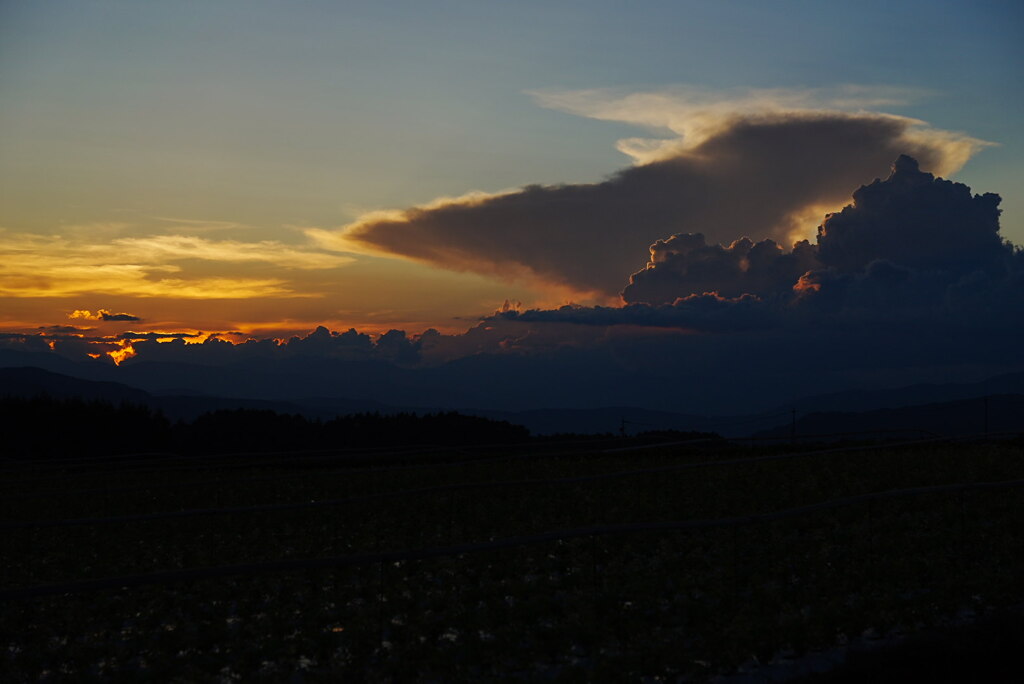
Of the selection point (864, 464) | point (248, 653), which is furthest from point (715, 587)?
point (864, 464)

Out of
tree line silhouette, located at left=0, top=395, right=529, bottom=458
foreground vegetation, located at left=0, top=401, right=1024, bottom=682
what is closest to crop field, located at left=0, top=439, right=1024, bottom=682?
foreground vegetation, located at left=0, top=401, right=1024, bottom=682

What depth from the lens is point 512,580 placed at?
66.0ft

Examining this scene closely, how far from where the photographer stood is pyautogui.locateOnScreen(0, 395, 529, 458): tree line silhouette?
75.0 meters

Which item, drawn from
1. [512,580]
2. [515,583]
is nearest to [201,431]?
[512,580]

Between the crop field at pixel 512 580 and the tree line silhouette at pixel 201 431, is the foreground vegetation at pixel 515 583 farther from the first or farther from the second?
the tree line silhouette at pixel 201 431

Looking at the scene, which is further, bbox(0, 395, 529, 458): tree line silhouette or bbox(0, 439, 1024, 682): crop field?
bbox(0, 395, 529, 458): tree line silhouette

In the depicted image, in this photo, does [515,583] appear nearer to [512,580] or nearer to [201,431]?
[512,580]

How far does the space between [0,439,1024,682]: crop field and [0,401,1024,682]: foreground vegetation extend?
6 centimetres

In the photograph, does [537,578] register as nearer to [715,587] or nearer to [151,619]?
[715,587]

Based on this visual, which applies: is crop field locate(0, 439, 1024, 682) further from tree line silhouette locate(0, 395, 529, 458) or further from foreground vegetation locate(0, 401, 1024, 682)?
tree line silhouette locate(0, 395, 529, 458)

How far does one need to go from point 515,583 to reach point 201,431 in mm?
72788

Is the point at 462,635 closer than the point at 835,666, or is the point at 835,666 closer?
the point at 835,666

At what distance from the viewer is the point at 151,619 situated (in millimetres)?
18000

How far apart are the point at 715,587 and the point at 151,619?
34.7 feet
